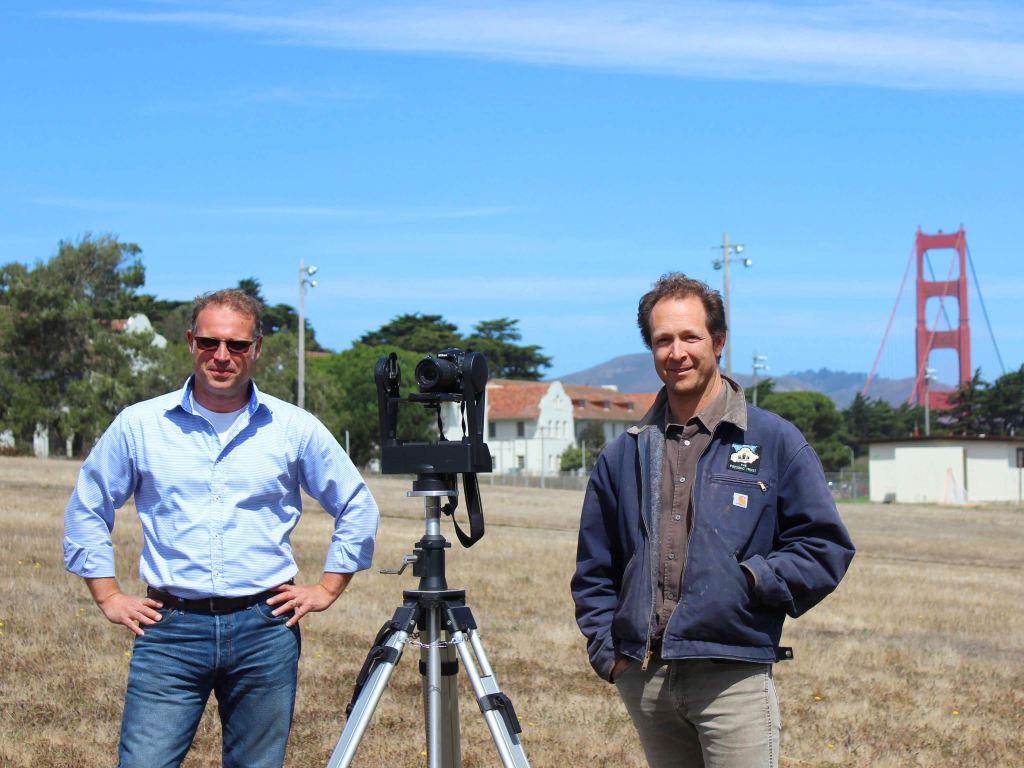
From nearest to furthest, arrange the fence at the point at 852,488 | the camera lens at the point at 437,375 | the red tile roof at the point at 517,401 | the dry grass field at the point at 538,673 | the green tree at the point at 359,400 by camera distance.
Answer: the camera lens at the point at 437,375 < the dry grass field at the point at 538,673 < the fence at the point at 852,488 < the green tree at the point at 359,400 < the red tile roof at the point at 517,401

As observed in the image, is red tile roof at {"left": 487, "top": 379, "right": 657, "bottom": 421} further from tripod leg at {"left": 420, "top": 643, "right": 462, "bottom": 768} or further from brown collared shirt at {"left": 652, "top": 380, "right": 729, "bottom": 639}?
brown collared shirt at {"left": 652, "top": 380, "right": 729, "bottom": 639}

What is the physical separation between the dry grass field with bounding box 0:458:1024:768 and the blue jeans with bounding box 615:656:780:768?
2.66 metres

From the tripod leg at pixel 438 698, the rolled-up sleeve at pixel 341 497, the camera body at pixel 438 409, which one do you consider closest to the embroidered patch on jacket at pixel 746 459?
the camera body at pixel 438 409

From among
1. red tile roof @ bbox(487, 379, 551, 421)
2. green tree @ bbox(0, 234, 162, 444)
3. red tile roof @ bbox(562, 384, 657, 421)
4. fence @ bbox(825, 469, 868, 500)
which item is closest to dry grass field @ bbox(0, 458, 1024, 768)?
green tree @ bbox(0, 234, 162, 444)

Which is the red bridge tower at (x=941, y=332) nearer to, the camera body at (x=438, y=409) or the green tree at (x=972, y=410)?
the green tree at (x=972, y=410)

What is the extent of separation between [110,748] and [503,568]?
26.9 ft

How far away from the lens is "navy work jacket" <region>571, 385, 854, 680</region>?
3.20 meters

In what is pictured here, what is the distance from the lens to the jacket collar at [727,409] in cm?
329

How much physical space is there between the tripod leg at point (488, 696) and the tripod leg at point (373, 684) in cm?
14

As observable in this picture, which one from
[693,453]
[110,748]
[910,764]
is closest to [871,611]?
[910,764]

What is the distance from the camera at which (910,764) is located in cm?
605

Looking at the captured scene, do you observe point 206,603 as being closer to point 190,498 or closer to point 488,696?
point 190,498

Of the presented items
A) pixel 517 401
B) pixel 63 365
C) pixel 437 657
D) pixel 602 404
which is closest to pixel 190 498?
pixel 437 657

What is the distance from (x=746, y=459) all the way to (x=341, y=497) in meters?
1.30
